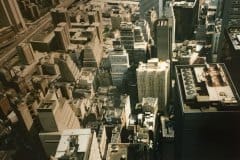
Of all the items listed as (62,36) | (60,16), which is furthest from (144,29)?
(60,16)

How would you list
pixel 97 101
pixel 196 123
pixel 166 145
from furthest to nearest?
pixel 97 101, pixel 166 145, pixel 196 123

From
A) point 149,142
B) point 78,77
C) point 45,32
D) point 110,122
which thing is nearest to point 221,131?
point 149,142

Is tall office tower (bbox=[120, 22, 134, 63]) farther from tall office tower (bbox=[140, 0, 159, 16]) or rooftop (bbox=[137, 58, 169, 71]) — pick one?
tall office tower (bbox=[140, 0, 159, 16])

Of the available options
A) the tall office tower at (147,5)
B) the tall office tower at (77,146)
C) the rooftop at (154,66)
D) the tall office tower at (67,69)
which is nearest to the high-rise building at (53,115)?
the tall office tower at (77,146)

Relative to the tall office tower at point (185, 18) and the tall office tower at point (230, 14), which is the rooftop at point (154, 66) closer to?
the tall office tower at point (230, 14)

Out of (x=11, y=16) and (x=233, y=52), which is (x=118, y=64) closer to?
(x=233, y=52)

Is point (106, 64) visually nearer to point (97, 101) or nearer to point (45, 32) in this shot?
point (97, 101)
